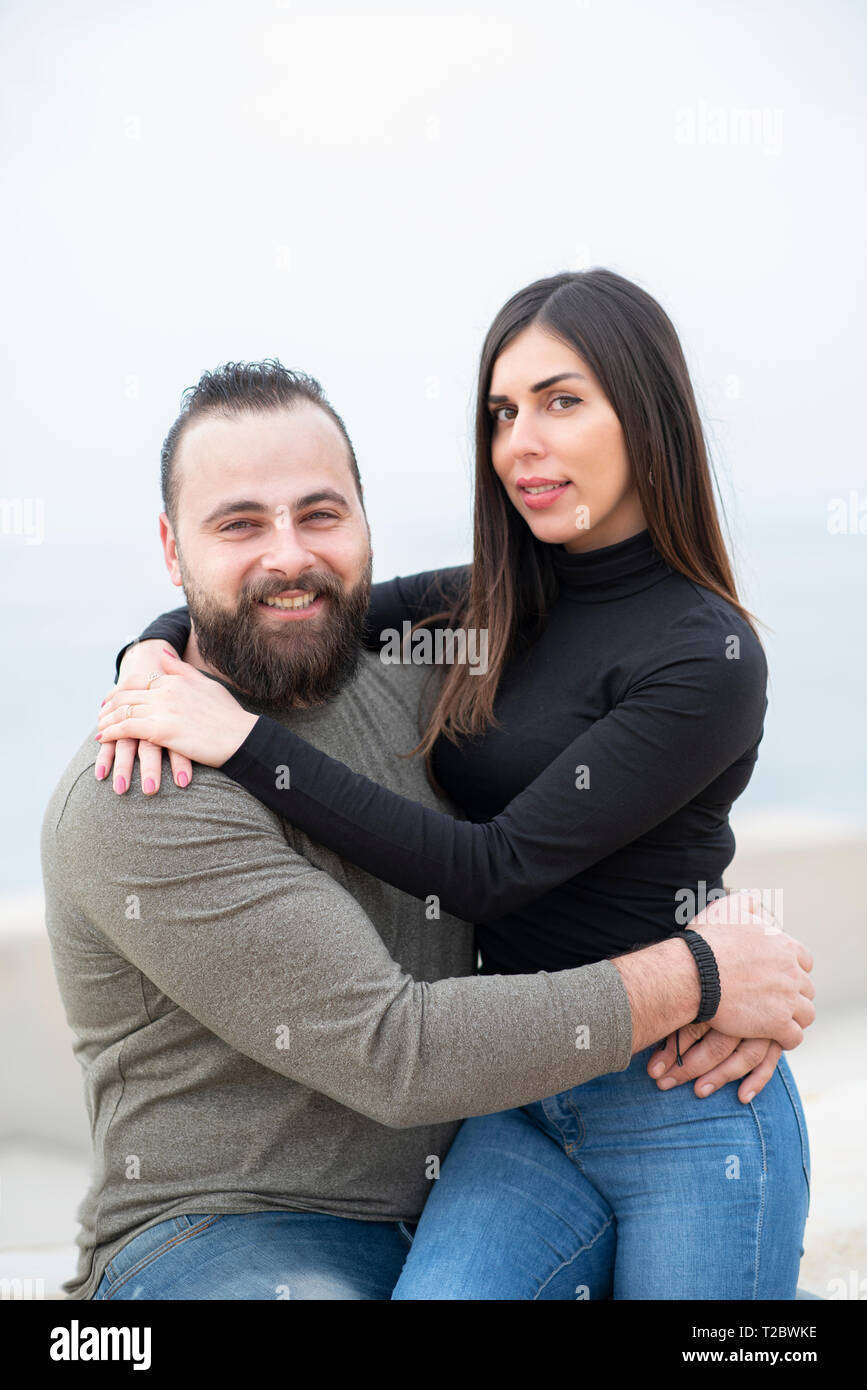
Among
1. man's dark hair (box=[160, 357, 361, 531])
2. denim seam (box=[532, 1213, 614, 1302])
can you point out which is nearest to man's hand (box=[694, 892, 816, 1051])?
denim seam (box=[532, 1213, 614, 1302])

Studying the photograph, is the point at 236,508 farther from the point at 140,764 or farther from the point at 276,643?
the point at 140,764

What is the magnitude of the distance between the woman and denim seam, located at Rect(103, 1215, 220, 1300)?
0.89 feet

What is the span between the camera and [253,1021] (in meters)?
1.47

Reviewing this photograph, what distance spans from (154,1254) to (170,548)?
3.21 ft

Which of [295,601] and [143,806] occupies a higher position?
[295,601]

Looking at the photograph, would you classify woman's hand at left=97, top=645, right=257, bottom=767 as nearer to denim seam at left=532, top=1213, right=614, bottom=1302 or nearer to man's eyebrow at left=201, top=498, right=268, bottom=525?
man's eyebrow at left=201, top=498, right=268, bottom=525

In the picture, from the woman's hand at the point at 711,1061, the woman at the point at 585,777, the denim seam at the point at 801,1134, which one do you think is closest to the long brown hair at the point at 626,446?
the woman at the point at 585,777

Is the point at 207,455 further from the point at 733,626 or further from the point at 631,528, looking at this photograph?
the point at 733,626

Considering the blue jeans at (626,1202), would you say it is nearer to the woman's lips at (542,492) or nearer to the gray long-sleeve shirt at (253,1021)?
the gray long-sleeve shirt at (253,1021)

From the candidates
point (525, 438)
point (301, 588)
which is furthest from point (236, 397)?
point (525, 438)

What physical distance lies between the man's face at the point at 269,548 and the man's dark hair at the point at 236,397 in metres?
0.02

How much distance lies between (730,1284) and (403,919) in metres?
0.63

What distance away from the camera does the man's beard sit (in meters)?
1.71

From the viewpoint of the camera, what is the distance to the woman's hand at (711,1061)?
5.35ft
